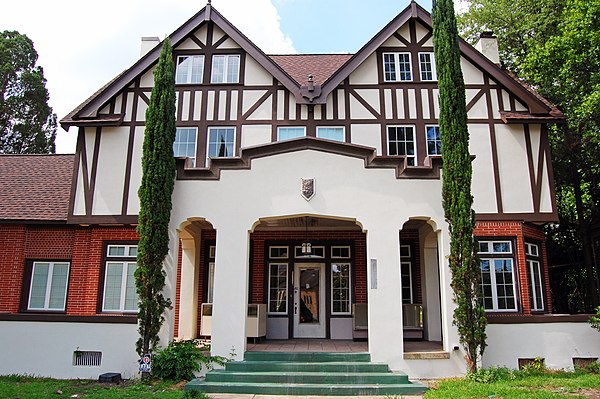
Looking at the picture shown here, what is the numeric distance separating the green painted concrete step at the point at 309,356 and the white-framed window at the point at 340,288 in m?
3.84

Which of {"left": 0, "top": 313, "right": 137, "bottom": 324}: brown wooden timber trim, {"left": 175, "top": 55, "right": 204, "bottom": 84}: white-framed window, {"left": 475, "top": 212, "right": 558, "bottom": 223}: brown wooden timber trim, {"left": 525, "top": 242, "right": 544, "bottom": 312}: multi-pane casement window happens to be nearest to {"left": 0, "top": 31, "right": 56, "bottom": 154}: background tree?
{"left": 175, "top": 55, "right": 204, "bottom": 84}: white-framed window

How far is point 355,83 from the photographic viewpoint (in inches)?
561

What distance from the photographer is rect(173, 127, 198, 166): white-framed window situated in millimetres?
14055

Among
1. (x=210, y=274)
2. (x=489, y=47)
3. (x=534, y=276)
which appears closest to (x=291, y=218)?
(x=210, y=274)

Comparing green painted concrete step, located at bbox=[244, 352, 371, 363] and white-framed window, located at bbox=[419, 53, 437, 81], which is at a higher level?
white-framed window, located at bbox=[419, 53, 437, 81]

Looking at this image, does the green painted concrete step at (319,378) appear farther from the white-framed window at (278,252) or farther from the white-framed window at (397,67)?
the white-framed window at (397,67)

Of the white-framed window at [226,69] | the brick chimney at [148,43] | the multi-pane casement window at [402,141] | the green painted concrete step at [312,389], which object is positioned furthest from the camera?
the brick chimney at [148,43]

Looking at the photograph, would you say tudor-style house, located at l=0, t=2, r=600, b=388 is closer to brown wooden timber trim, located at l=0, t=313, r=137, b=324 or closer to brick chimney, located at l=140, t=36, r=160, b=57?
brown wooden timber trim, located at l=0, t=313, r=137, b=324

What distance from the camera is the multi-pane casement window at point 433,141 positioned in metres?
13.8

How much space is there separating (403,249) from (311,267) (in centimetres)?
296

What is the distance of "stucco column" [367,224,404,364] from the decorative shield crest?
1.61m

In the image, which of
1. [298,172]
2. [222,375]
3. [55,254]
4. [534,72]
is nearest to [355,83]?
[298,172]

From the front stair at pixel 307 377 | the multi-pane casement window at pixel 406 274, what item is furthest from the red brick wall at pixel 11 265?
the multi-pane casement window at pixel 406 274

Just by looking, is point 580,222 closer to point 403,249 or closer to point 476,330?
point 403,249
